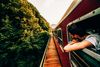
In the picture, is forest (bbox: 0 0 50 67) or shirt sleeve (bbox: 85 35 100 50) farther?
forest (bbox: 0 0 50 67)

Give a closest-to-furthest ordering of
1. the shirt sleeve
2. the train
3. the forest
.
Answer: the shirt sleeve → the train → the forest

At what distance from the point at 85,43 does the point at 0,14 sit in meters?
15.3

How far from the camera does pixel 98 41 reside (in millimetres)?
1571

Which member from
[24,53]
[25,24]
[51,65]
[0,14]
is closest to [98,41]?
[51,65]

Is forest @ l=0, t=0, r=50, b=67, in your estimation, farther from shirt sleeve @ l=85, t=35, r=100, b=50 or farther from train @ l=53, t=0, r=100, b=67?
shirt sleeve @ l=85, t=35, r=100, b=50

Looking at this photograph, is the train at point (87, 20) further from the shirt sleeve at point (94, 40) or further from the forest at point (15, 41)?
the forest at point (15, 41)

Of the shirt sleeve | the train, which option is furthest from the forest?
the shirt sleeve

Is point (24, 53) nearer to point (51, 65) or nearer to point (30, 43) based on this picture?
point (30, 43)

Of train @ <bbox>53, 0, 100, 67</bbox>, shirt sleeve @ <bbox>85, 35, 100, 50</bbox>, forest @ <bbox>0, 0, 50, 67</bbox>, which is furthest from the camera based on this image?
forest @ <bbox>0, 0, 50, 67</bbox>

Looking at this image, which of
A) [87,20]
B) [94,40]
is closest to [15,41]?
[87,20]

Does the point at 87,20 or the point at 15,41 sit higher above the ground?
the point at 87,20

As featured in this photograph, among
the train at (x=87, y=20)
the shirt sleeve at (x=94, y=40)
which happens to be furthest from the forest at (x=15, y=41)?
the shirt sleeve at (x=94, y=40)

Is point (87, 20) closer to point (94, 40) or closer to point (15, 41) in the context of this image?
point (94, 40)

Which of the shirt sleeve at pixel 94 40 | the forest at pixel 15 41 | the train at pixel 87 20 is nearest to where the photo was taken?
the shirt sleeve at pixel 94 40
